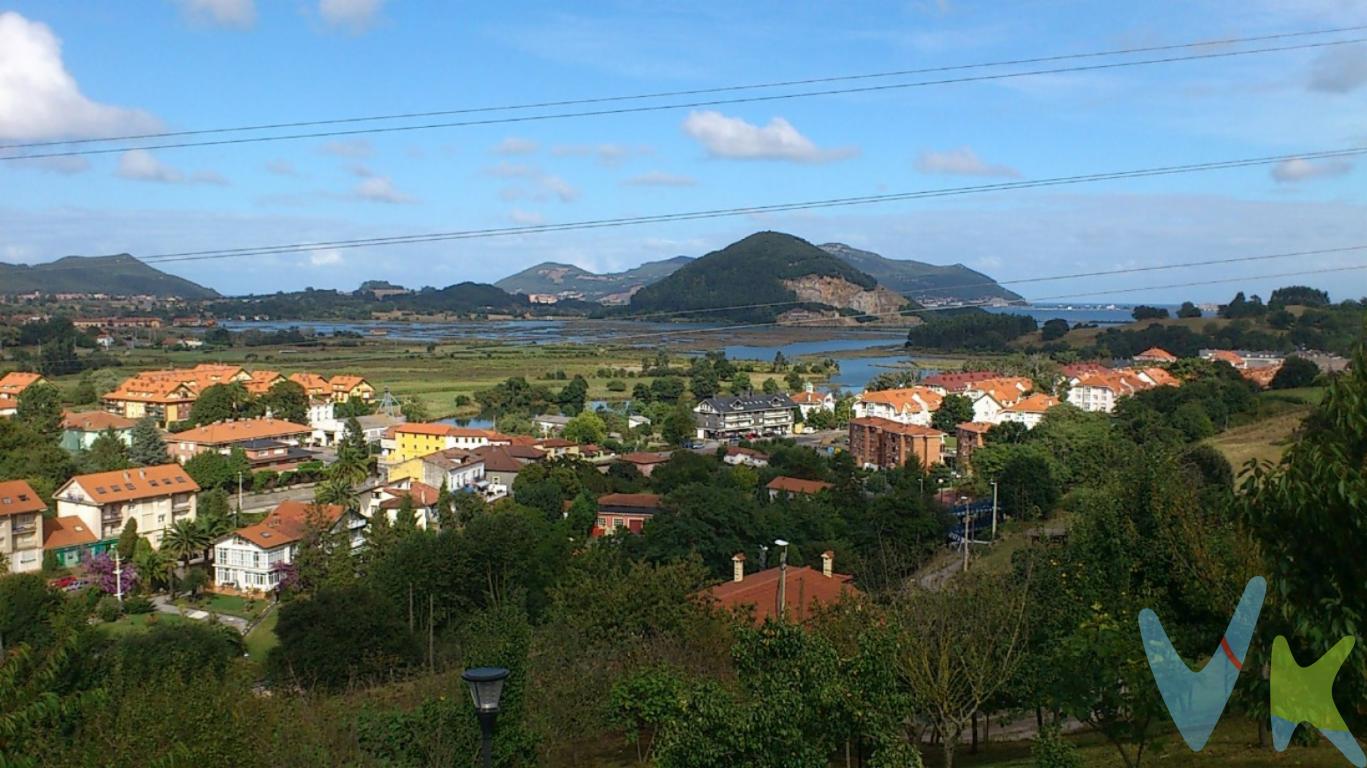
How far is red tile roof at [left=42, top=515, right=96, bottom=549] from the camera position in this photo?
1898 cm

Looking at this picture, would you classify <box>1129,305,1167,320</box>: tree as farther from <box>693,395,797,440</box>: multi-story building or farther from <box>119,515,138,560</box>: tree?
<box>119,515,138,560</box>: tree

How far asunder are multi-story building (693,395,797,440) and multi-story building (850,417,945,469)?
21.1 ft

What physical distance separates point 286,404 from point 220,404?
2.26 metres

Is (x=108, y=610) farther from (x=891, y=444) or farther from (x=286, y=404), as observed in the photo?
(x=286, y=404)

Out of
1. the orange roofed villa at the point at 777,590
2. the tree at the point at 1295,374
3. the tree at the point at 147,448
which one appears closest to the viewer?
the orange roofed villa at the point at 777,590

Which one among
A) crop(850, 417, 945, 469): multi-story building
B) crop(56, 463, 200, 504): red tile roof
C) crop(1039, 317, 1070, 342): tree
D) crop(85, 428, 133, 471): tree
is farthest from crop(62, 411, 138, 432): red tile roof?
crop(1039, 317, 1070, 342): tree

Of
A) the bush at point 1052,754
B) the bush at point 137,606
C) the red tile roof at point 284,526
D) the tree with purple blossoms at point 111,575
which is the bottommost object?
the bush at point 137,606

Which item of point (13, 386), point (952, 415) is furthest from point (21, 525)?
point (952, 415)

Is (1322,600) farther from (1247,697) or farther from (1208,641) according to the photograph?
(1208,641)

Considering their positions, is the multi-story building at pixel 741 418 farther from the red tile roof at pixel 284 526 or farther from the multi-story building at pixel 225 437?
the red tile roof at pixel 284 526

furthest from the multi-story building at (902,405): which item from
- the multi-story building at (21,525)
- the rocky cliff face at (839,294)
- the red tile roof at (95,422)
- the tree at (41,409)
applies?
the rocky cliff face at (839,294)

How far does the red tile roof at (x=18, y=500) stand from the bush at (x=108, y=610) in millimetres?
3884

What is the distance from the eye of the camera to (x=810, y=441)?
1382 inches

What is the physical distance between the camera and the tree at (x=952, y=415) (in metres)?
35.8
